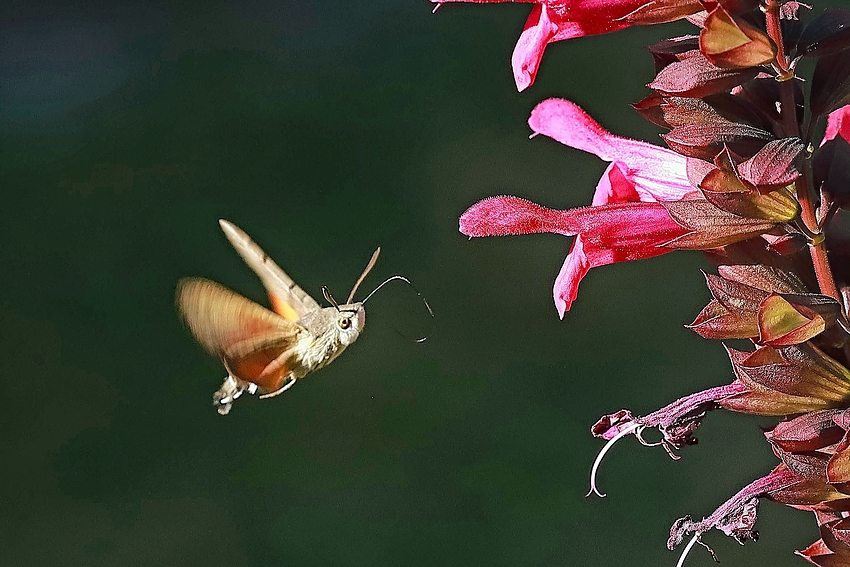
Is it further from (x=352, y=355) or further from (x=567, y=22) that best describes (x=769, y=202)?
(x=352, y=355)

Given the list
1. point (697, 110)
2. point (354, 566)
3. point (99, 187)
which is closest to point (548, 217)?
point (697, 110)

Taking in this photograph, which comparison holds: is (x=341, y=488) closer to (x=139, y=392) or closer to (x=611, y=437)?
(x=139, y=392)

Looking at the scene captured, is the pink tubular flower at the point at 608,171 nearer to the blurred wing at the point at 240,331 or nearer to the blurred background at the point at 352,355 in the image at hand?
the blurred wing at the point at 240,331

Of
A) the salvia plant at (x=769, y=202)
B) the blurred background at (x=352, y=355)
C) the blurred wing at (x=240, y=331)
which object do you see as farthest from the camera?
the blurred background at (x=352, y=355)

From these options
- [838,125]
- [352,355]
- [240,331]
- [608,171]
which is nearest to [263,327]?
[240,331]

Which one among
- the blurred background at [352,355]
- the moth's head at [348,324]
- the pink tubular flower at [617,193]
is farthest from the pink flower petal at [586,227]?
the blurred background at [352,355]

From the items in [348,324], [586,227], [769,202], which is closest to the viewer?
[769,202]
